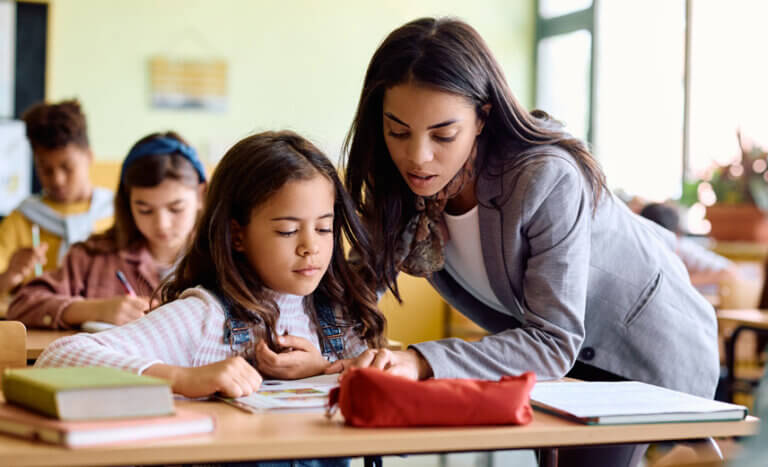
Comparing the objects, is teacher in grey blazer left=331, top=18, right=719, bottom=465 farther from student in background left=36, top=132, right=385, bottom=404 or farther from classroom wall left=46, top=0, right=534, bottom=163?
classroom wall left=46, top=0, right=534, bottom=163

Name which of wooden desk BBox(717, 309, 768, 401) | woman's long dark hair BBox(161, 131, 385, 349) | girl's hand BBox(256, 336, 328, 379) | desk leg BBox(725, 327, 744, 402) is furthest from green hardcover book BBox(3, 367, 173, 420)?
desk leg BBox(725, 327, 744, 402)

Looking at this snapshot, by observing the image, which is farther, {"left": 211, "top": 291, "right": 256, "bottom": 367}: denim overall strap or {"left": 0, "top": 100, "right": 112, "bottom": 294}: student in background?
{"left": 0, "top": 100, "right": 112, "bottom": 294}: student in background

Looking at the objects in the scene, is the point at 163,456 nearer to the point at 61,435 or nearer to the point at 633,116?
the point at 61,435

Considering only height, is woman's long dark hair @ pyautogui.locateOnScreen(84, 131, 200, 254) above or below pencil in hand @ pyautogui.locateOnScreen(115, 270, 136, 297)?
above

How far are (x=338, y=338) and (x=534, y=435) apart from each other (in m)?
0.68

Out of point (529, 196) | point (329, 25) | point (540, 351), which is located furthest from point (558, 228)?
point (329, 25)

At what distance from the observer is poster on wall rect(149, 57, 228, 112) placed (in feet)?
20.1

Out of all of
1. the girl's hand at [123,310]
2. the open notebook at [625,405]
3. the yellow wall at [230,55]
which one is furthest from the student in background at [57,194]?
the open notebook at [625,405]

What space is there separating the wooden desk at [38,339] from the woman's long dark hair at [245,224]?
0.33 metres

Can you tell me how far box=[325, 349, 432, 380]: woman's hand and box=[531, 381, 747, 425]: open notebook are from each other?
0.16 m

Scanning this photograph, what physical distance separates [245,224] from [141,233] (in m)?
1.05

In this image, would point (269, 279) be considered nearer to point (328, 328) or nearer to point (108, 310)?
point (328, 328)

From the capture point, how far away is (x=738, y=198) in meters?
5.45

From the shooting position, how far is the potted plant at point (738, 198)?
17.3 ft
